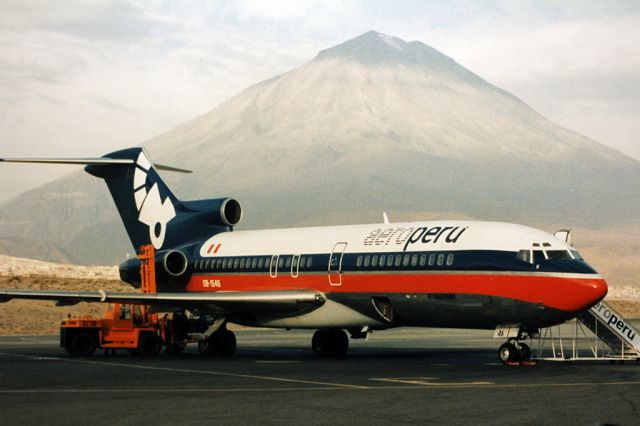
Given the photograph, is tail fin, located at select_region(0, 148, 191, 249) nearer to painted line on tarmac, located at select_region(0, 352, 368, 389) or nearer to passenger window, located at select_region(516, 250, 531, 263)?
painted line on tarmac, located at select_region(0, 352, 368, 389)

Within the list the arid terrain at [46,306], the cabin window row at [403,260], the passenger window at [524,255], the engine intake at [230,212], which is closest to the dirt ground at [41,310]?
the arid terrain at [46,306]

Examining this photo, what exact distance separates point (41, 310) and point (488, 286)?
4012 centimetres

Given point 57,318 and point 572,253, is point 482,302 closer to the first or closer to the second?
point 572,253

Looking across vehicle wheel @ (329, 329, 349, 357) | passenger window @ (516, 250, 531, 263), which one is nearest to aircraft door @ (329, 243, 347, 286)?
vehicle wheel @ (329, 329, 349, 357)

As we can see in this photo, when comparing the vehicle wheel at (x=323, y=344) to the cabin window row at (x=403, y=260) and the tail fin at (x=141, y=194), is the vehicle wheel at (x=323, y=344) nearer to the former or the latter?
the cabin window row at (x=403, y=260)

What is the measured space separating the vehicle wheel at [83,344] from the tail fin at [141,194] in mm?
7146

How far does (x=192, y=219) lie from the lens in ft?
127

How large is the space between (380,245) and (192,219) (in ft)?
33.3

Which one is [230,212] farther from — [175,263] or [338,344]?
[338,344]

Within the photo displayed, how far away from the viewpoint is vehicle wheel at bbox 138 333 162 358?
1287 inches

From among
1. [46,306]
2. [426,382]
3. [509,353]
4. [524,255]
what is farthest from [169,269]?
[46,306]

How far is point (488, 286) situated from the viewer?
27.5 metres

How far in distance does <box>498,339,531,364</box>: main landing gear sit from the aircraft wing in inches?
259

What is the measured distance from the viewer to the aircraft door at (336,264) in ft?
104
